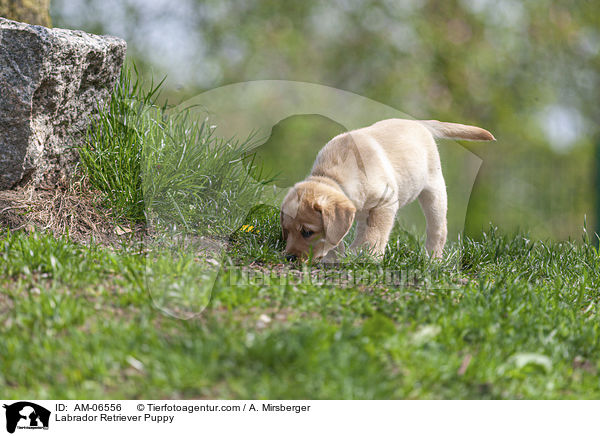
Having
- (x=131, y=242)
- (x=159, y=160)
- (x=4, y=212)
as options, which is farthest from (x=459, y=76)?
(x=4, y=212)

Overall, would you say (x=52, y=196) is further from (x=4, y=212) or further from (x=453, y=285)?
(x=453, y=285)

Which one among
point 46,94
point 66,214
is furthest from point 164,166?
point 46,94

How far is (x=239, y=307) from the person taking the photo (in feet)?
8.77

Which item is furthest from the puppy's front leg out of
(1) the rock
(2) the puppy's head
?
(1) the rock

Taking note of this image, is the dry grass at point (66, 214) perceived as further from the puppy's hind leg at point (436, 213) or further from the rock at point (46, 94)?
the puppy's hind leg at point (436, 213)

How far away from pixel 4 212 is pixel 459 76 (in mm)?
4651

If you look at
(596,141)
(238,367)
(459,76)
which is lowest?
(238,367)

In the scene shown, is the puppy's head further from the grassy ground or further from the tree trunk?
the tree trunk

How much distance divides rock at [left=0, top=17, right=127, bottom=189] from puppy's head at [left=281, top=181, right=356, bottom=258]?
71.5 inches

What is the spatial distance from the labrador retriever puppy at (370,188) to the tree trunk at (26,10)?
2506 mm

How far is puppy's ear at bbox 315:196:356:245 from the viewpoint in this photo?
137 inches
